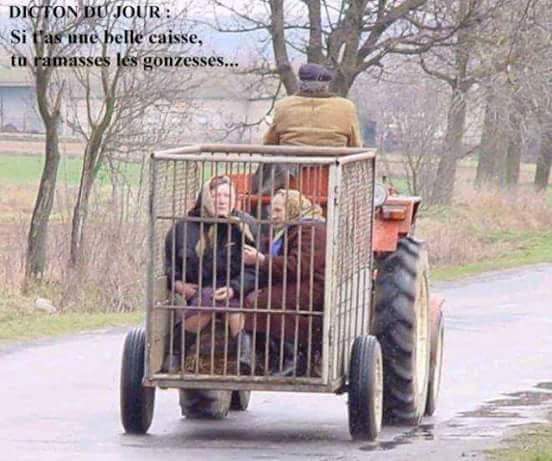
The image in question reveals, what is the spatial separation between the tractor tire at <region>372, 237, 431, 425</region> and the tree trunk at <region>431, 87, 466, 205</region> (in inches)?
997

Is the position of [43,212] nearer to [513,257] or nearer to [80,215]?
[80,215]

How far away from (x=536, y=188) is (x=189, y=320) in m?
39.6

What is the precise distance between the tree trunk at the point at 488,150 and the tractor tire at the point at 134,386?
33322mm

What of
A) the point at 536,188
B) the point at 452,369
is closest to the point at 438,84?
the point at 536,188

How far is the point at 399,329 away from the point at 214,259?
5.23 ft

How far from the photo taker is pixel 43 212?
2434cm

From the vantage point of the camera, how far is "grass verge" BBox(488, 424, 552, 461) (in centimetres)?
966

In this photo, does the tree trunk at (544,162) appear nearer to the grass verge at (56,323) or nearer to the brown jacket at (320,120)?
the grass verge at (56,323)

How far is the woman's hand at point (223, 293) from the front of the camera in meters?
10.3

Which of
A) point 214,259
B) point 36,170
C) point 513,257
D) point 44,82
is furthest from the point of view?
point 36,170

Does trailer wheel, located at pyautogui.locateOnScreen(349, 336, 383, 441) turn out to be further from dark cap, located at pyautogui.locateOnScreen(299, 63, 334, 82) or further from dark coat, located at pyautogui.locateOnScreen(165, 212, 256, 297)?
dark cap, located at pyautogui.locateOnScreen(299, 63, 334, 82)

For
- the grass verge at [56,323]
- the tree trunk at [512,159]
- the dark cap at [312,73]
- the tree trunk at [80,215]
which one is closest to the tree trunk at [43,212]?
the tree trunk at [80,215]

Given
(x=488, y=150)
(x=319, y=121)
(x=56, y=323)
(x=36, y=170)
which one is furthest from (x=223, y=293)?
(x=488, y=150)

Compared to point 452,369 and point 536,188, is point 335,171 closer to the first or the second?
point 452,369
